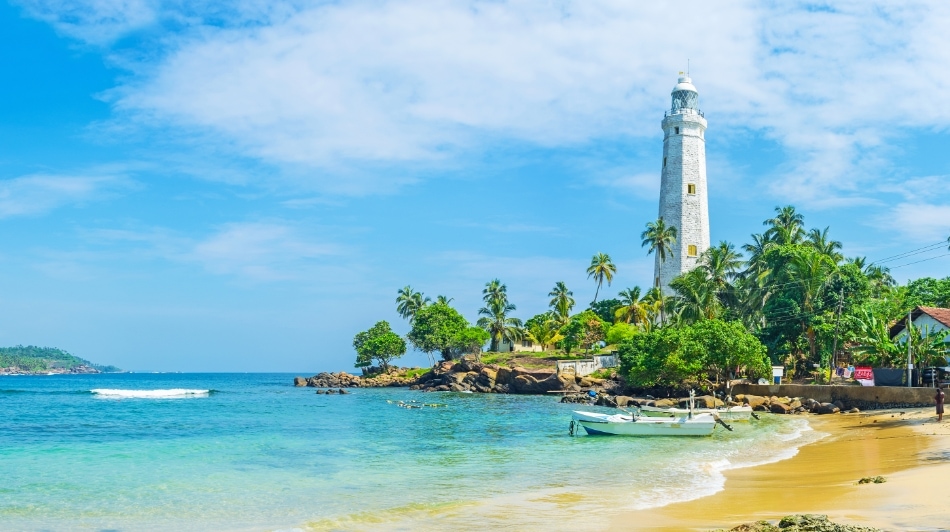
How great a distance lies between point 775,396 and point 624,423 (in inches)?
737

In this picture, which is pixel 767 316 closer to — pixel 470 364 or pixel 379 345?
pixel 470 364

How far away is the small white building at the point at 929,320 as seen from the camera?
44469 millimetres

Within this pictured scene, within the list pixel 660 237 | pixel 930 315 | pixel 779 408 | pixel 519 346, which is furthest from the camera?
pixel 519 346

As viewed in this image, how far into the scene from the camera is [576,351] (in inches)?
3378

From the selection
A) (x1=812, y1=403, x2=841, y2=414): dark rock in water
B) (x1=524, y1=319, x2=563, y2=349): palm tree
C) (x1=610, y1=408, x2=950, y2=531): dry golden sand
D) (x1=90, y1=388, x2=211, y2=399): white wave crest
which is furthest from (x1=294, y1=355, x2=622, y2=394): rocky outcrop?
(x1=610, y1=408, x2=950, y2=531): dry golden sand

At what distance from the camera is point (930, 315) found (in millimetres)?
45125

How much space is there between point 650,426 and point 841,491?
17275 millimetres

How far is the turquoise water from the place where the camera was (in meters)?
16.2

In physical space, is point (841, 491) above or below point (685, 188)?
below

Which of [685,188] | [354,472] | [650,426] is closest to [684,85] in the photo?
[685,188]

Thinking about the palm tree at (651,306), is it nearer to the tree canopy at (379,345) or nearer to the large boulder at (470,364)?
the large boulder at (470,364)

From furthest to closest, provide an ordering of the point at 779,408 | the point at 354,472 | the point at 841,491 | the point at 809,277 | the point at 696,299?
the point at 696,299 < the point at 809,277 < the point at 779,408 < the point at 354,472 < the point at 841,491

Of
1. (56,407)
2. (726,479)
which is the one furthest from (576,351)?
(726,479)

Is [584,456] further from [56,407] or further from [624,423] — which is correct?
[56,407]
